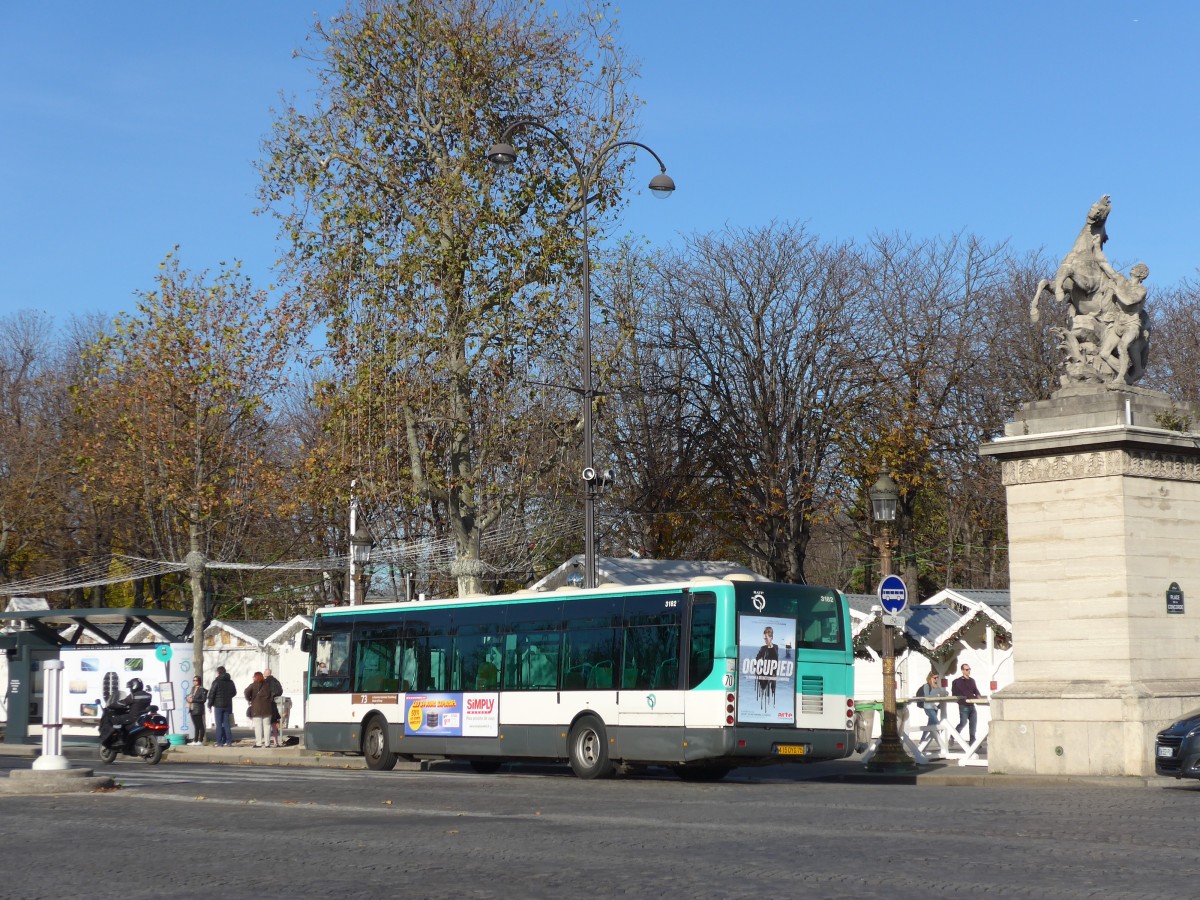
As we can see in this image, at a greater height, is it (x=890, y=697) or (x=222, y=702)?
(x=890, y=697)

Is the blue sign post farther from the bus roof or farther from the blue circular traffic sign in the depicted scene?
the bus roof

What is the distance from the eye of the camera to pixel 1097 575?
73.9ft

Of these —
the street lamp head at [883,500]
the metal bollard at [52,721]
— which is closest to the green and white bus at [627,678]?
the street lamp head at [883,500]

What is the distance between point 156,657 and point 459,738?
12.9 meters

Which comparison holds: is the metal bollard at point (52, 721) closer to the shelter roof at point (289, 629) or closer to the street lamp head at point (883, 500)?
A: the street lamp head at point (883, 500)

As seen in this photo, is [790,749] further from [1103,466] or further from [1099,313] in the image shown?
[1099,313]

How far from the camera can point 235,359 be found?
4300cm

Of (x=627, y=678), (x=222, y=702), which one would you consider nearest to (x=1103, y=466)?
(x=627, y=678)

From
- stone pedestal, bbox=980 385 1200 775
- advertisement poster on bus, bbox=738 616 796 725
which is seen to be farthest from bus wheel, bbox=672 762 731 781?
stone pedestal, bbox=980 385 1200 775

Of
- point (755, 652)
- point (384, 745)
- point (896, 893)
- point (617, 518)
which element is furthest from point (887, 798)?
point (617, 518)

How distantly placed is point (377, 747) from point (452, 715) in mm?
2444

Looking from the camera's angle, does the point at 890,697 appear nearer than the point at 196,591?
Yes

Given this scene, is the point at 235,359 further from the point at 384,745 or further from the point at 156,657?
the point at 384,745

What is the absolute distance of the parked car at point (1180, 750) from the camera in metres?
19.2
